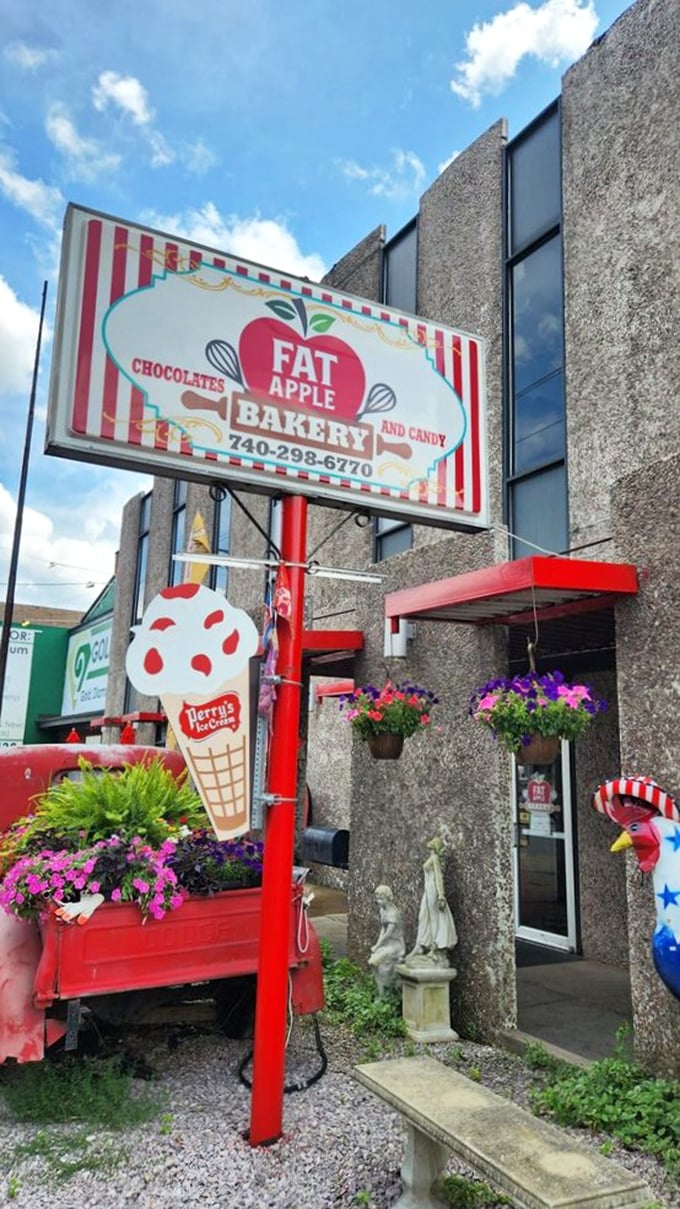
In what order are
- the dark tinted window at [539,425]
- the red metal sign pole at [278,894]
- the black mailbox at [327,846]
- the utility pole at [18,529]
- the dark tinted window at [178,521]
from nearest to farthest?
the red metal sign pole at [278,894] → the dark tinted window at [539,425] → the black mailbox at [327,846] → the utility pole at [18,529] → the dark tinted window at [178,521]

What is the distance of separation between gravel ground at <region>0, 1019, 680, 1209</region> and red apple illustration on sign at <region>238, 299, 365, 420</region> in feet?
12.8

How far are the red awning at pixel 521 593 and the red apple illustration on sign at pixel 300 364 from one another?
53.4 inches

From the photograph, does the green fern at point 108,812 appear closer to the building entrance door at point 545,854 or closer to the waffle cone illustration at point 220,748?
the waffle cone illustration at point 220,748

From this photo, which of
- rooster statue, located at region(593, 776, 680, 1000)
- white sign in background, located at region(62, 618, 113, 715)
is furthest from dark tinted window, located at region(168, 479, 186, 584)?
rooster statue, located at region(593, 776, 680, 1000)

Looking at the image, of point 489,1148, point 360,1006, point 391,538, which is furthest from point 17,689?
point 489,1148

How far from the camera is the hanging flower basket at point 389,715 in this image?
562 cm

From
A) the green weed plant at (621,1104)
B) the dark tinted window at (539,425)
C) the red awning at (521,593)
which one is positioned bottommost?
the green weed plant at (621,1104)

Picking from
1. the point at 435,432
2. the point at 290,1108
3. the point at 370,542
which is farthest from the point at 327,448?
the point at 370,542

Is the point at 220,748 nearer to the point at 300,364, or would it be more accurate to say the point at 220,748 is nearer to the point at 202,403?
the point at 202,403

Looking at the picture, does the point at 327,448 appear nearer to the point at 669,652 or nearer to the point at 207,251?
the point at 207,251

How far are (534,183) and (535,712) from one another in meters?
7.94

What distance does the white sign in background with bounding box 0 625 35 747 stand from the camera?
99.7 ft

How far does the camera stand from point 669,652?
462 cm

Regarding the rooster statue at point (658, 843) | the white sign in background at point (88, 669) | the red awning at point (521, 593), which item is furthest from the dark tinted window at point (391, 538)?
the white sign in background at point (88, 669)
